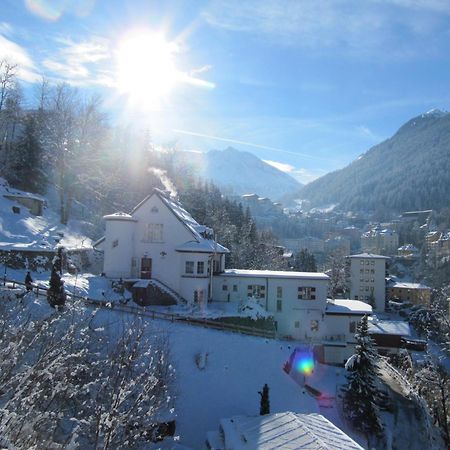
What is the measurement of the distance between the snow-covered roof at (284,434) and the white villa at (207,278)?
13.0 metres

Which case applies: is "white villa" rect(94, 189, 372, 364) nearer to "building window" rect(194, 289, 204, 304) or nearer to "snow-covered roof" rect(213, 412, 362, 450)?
"building window" rect(194, 289, 204, 304)

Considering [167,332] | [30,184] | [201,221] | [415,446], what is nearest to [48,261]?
[167,332]

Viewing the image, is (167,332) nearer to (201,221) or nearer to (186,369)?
(186,369)

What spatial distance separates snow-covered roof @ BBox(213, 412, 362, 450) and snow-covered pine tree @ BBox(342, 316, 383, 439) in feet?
24.8

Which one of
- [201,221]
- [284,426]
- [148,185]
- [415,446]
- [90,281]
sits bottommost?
[415,446]

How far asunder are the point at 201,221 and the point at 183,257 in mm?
35178

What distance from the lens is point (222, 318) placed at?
27.3 m

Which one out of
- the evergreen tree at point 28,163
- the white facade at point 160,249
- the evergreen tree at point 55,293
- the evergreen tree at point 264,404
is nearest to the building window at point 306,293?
the white facade at point 160,249

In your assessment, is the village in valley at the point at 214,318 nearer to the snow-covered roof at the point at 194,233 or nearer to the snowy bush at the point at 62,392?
the snow-covered roof at the point at 194,233

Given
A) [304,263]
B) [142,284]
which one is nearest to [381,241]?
[304,263]

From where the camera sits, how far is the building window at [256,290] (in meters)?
31.5

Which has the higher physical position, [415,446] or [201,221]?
[201,221]

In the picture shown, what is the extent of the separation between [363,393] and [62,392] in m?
19.4

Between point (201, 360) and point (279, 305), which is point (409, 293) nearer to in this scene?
point (279, 305)
